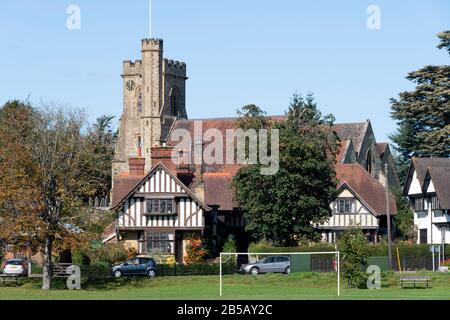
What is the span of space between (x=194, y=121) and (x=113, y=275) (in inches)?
1998

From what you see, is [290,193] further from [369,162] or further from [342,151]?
[369,162]

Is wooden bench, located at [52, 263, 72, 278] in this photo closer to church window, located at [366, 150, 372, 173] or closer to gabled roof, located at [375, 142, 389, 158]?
church window, located at [366, 150, 372, 173]

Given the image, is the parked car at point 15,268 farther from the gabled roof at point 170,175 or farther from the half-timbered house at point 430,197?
the half-timbered house at point 430,197

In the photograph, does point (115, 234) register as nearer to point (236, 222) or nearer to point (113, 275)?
point (236, 222)

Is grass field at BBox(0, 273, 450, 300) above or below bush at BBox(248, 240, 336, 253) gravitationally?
below

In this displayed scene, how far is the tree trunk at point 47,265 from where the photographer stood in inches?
2029

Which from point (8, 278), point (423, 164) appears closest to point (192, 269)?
point (8, 278)

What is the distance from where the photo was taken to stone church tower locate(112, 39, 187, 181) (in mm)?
116062

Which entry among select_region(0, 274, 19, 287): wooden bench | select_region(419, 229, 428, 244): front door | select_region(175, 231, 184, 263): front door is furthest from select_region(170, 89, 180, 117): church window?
select_region(0, 274, 19, 287): wooden bench

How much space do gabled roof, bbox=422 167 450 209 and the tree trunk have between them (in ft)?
105

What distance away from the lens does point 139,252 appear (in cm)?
7144

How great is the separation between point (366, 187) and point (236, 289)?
31.3 m
